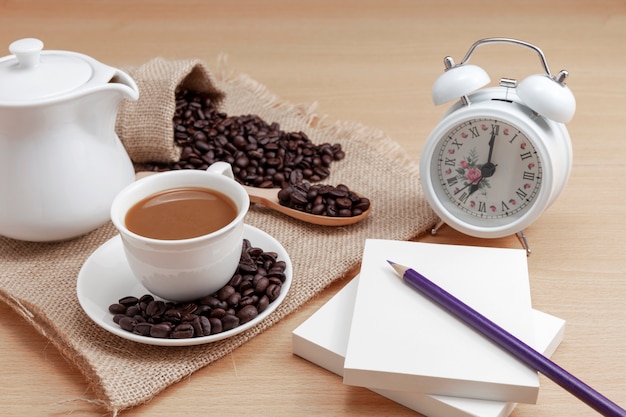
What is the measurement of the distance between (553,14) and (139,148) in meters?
1.68

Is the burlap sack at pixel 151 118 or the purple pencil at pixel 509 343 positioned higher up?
the purple pencil at pixel 509 343

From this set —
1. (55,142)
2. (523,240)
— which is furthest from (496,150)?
(55,142)

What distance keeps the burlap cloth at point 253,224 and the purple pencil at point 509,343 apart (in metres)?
0.25

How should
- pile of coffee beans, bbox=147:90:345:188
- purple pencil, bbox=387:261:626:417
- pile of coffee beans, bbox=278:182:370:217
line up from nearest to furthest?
purple pencil, bbox=387:261:626:417
pile of coffee beans, bbox=278:182:370:217
pile of coffee beans, bbox=147:90:345:188

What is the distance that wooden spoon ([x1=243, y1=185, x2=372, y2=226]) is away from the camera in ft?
5.72

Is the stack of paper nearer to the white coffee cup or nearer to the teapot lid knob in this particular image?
the white coffee cup

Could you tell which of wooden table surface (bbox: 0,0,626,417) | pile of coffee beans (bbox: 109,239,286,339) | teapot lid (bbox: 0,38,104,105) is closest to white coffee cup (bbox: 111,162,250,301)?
pile of coffee beans (bbox: 109,239,286,339)

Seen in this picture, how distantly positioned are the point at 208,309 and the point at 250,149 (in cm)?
62

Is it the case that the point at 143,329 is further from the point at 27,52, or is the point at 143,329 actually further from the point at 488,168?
the point at 488,168

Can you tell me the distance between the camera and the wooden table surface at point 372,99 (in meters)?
1.37

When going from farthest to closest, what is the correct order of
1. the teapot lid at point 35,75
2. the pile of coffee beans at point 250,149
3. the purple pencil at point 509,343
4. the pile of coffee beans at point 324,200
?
1. the pile of coffee beans at point 250,149
2. the pile of coffee beans at point 324,200
3. the teapot lid at point 35,75
4. the purple pencil at point 509,343

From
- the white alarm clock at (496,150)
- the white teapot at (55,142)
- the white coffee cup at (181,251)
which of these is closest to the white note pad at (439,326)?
the white alarm clock at (496,150)

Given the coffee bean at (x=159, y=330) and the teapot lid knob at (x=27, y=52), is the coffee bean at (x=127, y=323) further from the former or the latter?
the teapot lid knob at (x=27, y=52)

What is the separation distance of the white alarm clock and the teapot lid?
0.69m
